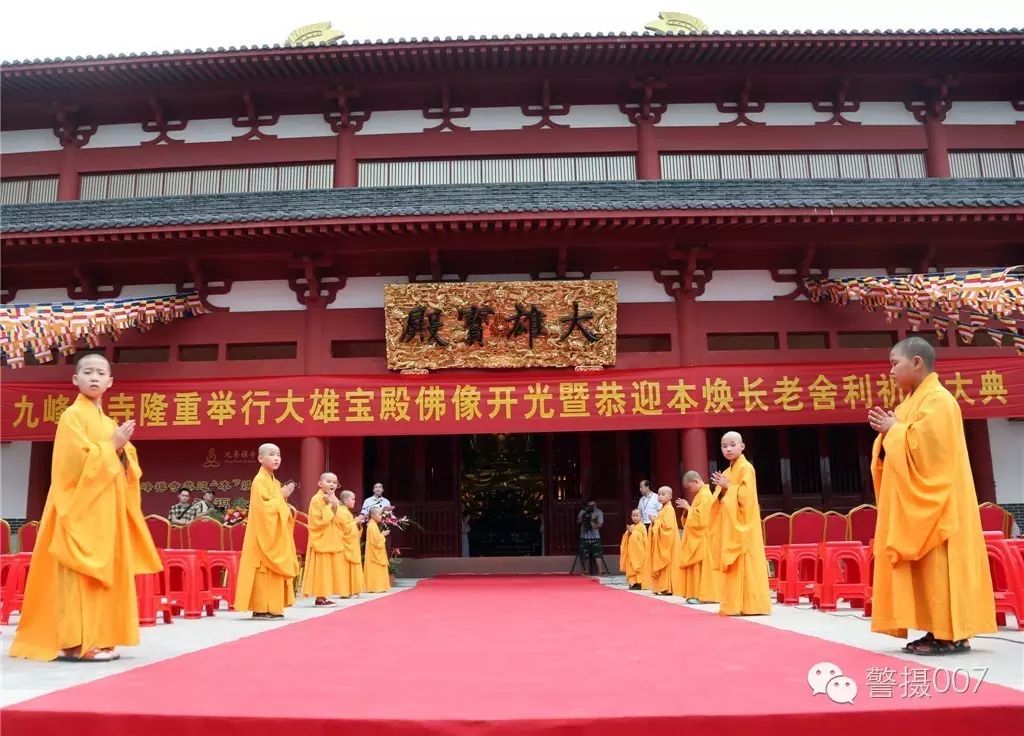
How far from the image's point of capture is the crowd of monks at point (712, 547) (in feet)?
21.4

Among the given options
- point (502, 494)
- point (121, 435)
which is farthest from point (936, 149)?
point (121, 435)

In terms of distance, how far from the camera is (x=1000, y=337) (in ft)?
34.5

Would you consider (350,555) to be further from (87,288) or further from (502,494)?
(502,494)

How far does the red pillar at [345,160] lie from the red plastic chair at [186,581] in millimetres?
7129

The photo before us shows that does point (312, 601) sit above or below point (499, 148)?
below

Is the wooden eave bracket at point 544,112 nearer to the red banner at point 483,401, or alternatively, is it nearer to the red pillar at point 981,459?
the red banner at point 483,401

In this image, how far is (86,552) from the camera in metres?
4.13

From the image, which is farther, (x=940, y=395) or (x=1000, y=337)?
(x=1000, y=337)

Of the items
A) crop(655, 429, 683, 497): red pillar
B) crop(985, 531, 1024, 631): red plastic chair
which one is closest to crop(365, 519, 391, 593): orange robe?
crop(655, 429, 683, 497): red pillar

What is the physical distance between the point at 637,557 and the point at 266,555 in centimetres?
557

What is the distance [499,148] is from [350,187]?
2.43 m

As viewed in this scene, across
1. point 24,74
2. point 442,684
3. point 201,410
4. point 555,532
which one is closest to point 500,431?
point 555,532

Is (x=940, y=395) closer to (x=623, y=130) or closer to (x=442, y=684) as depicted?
(x=442, y=684)

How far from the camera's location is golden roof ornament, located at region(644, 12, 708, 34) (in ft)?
44.2
